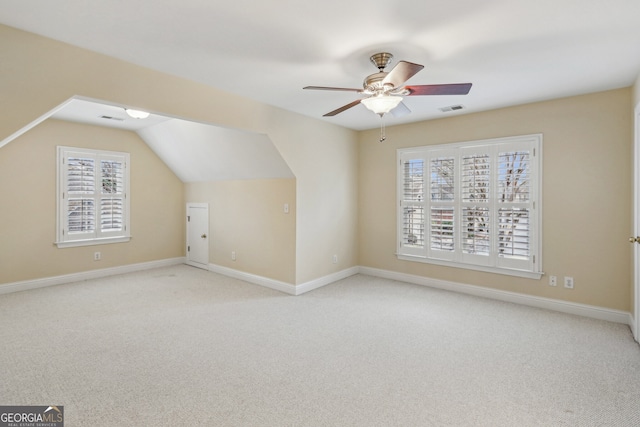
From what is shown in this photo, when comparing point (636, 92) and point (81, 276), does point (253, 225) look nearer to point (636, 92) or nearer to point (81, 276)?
point (81, 276)

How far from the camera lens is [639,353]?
272 cm

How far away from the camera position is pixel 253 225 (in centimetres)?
493

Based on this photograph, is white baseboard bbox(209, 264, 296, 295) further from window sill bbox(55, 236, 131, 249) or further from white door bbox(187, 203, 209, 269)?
window sill bbox(55, 236, 131, 249)

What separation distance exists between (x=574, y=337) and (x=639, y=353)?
Result: 0.44 m

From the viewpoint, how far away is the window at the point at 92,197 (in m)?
4.81

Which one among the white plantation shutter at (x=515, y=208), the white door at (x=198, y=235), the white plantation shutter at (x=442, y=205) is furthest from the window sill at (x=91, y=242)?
the white plantation shutter at (x=515, y=208)

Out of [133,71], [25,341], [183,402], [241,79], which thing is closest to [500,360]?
[183,402]

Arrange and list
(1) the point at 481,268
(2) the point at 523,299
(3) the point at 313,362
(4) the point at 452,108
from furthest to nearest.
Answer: (1) the point at 481,268
(4) the point at 452,108
(2) the point at 523,299
(3) the point at 313,362

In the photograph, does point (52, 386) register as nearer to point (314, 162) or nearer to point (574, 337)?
point (314, 162)

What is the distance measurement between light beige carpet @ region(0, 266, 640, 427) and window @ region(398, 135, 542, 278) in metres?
0.67

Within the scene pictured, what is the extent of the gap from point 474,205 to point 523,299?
1287 millimetres

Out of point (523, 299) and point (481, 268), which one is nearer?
point (523, 299)

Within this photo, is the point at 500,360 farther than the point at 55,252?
No

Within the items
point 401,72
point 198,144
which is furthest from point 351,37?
point 198,144
